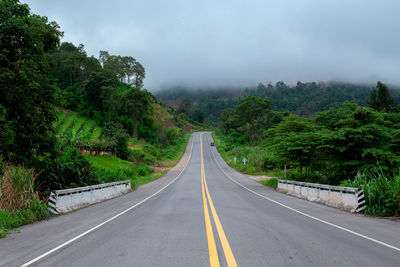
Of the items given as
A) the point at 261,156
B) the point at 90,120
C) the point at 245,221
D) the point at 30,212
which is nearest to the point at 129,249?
the point at 245,221

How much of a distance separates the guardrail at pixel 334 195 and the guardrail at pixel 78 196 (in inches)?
490

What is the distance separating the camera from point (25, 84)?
11742mm

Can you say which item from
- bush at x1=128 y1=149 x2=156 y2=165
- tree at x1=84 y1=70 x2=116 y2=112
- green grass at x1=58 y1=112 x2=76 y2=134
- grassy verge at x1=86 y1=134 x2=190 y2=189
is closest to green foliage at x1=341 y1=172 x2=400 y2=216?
A: grassy verge at x1=86 y1=134 x2=190 y2=189

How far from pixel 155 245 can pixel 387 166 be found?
13256mm

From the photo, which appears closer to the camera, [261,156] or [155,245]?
[155,245]

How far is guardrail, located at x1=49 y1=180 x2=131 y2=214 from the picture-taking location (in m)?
10.8

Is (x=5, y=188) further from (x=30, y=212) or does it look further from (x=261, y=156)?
(x=261, y=156)

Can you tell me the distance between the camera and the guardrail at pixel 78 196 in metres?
10.8

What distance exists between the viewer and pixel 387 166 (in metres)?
13.4

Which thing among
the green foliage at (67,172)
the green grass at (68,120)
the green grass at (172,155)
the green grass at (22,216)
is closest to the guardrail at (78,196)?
the green grass at (22,216)

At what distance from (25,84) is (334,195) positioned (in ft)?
50.8

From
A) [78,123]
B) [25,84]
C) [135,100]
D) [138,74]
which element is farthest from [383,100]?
[138,74]

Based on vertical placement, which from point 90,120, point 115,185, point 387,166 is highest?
point 90,120

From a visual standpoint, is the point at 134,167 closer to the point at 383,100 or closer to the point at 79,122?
the point at 79,122
